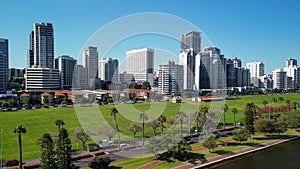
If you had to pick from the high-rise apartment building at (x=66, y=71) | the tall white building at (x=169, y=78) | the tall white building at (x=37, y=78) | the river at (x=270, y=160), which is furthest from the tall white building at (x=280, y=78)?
the river at (x=270, y=160)

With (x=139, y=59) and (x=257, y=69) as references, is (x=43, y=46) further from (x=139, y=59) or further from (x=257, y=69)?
(x=257, y=69)

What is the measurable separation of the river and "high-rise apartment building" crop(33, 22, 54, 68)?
130 feet

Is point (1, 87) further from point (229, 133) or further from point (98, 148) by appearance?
point (229, 133)

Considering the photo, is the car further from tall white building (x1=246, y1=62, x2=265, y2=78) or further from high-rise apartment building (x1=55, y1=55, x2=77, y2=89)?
tall white building (x1=246, y1=62, x2=265, y2=78)

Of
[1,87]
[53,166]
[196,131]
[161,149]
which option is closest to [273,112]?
[196,131]

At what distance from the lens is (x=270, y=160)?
994 centimetres

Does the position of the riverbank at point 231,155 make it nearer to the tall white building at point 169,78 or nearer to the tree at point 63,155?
the tree at point 63,155

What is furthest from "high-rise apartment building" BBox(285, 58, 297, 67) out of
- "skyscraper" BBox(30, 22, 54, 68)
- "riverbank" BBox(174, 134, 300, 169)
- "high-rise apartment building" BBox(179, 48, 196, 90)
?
"riverbank" BBox(174, 134, 300, 169)

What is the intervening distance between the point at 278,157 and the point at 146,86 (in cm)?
2615

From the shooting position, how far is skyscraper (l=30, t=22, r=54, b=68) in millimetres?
43250

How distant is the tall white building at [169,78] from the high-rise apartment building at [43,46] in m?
21.6

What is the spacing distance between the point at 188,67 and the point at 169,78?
558 centimetres

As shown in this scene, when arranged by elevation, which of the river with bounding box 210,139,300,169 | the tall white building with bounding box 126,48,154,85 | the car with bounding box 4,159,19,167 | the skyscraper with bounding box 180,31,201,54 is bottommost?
the river with bounding box 210,139,300,169

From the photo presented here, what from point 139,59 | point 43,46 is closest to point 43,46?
point 43,46
